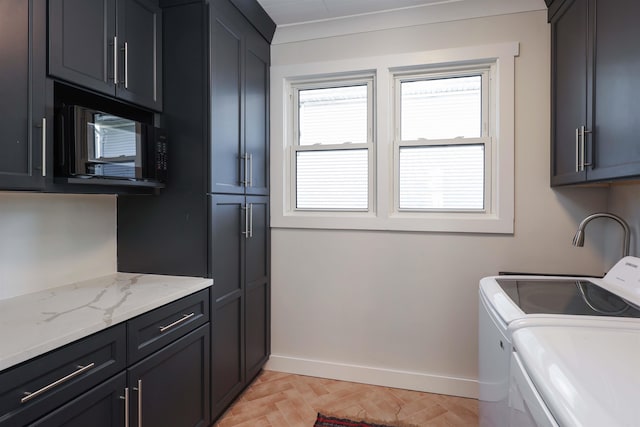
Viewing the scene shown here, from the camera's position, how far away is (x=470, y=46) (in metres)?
2.20

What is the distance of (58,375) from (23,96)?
958mm

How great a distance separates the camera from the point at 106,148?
1484mm

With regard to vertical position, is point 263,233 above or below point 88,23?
below

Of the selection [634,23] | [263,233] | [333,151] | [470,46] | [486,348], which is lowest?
[486,348]

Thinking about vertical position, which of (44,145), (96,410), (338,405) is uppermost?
(44,145)

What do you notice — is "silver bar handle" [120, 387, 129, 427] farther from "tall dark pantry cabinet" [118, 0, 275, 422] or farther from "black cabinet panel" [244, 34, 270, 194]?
"black cabinet panel" [244, 34, 270, 194]

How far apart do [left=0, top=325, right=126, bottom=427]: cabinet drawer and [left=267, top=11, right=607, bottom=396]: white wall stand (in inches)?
56.4

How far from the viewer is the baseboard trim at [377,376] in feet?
7.39

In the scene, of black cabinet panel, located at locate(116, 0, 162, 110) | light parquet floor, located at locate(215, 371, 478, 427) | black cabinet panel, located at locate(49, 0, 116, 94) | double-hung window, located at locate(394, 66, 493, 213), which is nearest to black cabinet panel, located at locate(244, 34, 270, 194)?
black cabinet panel, located at locate(116, 0, 162, 110)

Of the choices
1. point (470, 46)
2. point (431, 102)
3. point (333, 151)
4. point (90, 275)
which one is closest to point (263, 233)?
point (333, 151)

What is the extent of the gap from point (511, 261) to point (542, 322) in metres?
1.22

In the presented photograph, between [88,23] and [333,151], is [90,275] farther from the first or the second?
[333,151]

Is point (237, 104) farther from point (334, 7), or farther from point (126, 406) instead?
point (126, 406)

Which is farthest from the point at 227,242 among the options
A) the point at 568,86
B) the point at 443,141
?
the point at 568,86
